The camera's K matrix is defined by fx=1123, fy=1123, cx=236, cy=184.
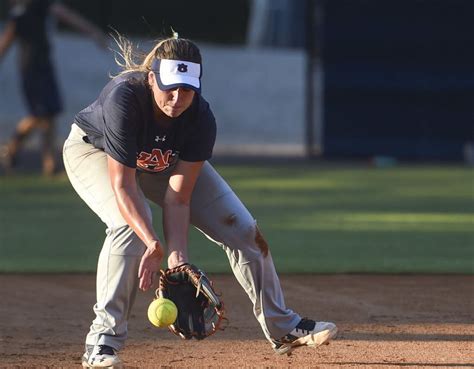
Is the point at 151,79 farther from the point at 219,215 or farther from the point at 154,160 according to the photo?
the point at 219,215

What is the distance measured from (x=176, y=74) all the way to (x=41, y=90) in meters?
8.65

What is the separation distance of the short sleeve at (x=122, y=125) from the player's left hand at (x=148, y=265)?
16.8 inches

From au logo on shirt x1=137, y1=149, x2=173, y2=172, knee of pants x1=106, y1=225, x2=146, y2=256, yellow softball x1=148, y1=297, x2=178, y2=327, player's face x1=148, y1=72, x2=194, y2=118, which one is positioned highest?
player's face x1=148, y1=72, x2=194, y2=118

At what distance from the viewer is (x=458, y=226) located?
10750mm

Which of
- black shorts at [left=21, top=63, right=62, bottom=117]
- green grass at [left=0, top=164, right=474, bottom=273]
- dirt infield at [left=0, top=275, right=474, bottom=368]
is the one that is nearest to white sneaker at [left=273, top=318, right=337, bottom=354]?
dirt infield at [left=0, top=275, right=474, bottom=368]

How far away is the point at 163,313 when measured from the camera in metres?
5.25

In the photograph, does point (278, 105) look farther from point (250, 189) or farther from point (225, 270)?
point (225, 270)

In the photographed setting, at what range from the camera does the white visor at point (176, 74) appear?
16.7ft

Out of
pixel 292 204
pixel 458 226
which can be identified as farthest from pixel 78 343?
pixel 292 204

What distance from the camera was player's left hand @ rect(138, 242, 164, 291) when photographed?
5059mm

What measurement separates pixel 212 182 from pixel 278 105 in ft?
42.0

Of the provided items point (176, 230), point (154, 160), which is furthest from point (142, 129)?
point (176, 230)

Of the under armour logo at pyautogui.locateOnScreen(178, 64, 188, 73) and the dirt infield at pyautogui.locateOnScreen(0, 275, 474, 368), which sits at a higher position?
the under armour logo at pyautogui.locateOnScreen(178, 64, 188, 73)

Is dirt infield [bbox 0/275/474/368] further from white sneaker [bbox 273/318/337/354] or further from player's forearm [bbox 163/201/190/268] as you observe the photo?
player's forearm [bbox 163/201/190/268]
